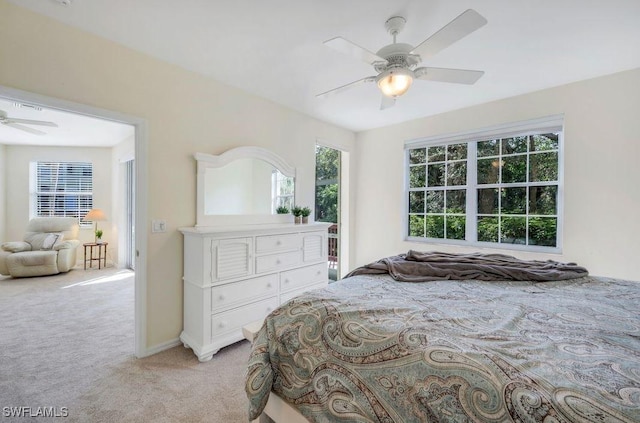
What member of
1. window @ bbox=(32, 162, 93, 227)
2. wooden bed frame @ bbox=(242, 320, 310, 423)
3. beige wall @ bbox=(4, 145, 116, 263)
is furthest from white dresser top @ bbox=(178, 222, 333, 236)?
window @ bbox=(32, 162, 93, 227)

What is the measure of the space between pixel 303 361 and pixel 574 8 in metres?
2.67

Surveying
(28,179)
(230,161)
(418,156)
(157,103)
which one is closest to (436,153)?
(418,156)

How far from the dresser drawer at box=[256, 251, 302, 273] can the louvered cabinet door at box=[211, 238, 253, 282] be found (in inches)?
4.5

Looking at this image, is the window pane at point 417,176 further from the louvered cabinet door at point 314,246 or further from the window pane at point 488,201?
the louvered cabinet door at point 314,246

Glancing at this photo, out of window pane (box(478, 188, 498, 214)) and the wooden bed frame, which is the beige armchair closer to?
the wooden bed frame

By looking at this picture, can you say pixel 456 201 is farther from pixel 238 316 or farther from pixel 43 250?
pixel 43 250

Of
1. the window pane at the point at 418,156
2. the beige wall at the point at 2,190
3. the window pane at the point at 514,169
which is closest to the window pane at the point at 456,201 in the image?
the window pane at the point at 514,169

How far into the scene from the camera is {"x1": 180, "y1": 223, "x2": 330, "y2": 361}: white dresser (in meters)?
2.34

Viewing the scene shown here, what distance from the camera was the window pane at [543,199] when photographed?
10.2ft

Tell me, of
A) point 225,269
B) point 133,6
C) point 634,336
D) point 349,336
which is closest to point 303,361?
point 349,336

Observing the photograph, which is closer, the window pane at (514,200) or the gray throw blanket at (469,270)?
the gray throw blanket at (469,270)

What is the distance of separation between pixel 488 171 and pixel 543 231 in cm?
93

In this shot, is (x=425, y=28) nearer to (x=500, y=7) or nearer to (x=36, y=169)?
(x=500, y=7)

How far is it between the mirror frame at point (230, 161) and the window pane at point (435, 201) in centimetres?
200
